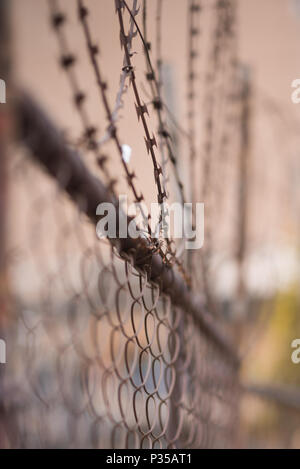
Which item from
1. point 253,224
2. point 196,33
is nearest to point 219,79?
point 196,33

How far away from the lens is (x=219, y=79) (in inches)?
46.3

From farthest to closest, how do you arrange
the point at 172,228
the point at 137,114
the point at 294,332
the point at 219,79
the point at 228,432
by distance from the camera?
the point at 294,332 < the point at 228,432 < the point at 219,79 < the point at 172,228 < the point at 137,114

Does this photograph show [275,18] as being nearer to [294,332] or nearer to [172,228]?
[294,332]

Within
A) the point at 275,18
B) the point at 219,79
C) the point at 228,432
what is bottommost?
the point at 228,432

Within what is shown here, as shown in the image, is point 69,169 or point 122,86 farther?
point 69,169

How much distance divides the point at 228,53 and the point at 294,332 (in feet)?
7.44

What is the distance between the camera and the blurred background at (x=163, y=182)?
1.74 feet

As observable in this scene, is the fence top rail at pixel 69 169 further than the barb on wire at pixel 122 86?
Yes

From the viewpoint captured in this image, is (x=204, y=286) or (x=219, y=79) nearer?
(x=204, y=286)

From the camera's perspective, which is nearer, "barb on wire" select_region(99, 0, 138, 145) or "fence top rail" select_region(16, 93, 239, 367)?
"barb on wire" select_region(99, 0, 138, 145)

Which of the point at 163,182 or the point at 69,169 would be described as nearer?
the point at 163,182

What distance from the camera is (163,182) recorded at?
50 centimetres

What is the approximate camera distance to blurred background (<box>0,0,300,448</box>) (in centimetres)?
53

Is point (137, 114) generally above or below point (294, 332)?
above
